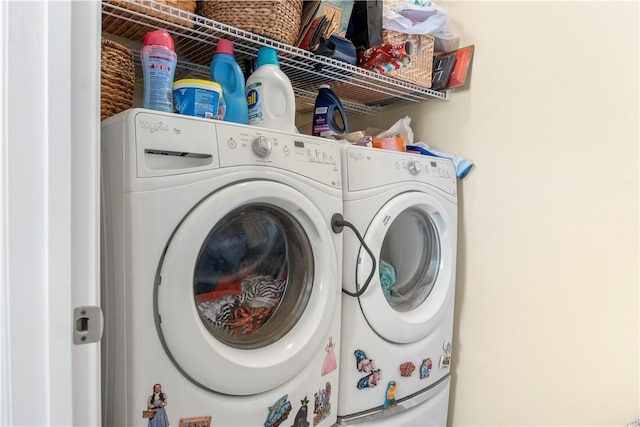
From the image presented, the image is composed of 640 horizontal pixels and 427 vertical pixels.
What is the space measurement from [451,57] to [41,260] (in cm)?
157

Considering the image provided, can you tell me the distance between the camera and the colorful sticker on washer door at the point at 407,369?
138cm

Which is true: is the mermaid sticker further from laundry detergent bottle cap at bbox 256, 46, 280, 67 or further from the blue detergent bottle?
laundry detergent bottle cap at bbox 256, 46, 280, 67

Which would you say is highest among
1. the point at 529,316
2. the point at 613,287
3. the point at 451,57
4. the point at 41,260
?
the point at 451,57

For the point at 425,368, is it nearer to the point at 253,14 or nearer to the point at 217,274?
the point at 217,274

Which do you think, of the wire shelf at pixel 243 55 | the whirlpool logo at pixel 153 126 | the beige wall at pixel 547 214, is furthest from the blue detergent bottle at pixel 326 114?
the whirlpool logo at pixel 153 126

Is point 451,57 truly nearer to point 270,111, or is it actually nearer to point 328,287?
point 270,111

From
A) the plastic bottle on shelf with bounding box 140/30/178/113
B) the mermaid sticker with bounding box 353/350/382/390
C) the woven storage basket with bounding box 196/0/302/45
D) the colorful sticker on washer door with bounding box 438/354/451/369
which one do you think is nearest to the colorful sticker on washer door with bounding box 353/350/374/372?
the mermaid sticker with bounding box 353/350/382/390

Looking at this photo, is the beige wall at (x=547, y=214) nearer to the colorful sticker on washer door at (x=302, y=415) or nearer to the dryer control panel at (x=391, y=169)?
the dryer control panel at (x=391, y=169)

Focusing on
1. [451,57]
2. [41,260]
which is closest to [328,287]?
[41,260]

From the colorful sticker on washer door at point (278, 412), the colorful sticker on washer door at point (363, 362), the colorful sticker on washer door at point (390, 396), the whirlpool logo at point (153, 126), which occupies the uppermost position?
the whirlpool logo at point (153, 126)

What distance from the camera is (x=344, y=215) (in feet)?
4.01

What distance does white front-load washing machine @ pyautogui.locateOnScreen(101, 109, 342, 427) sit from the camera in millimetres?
849

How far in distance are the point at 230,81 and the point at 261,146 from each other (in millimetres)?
304

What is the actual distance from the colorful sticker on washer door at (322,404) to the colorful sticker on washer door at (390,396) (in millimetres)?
234
